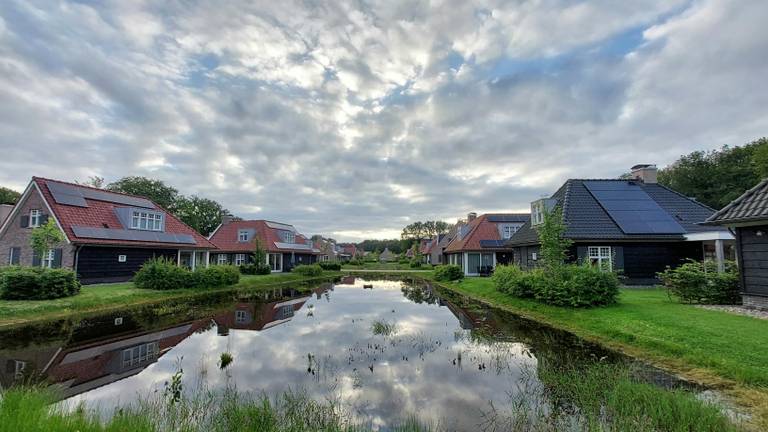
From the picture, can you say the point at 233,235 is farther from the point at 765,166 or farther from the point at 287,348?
the point at 765,166

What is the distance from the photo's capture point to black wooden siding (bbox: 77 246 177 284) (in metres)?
22.7

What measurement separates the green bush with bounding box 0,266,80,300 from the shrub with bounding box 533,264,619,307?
890 inches

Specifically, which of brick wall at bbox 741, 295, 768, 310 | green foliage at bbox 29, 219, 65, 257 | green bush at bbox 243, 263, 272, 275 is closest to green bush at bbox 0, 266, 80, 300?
green foliage at bbox 29, 219, 65, 257

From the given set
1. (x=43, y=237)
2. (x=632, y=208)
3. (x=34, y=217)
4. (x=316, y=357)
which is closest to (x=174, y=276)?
(x=43, y=237)

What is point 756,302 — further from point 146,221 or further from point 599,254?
point 146,221

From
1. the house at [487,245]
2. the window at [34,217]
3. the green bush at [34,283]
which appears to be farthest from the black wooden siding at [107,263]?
the house at [487,245]

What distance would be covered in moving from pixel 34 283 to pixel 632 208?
3324cm

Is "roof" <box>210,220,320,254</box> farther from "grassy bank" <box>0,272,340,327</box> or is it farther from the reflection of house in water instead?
the reflection of house in water

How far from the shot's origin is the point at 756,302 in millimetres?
12602

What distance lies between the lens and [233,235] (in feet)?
150

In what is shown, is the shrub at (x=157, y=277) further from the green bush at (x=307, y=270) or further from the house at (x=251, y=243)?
the green bush at (x=307, y=270)

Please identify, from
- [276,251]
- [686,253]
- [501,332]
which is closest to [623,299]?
[501,332]

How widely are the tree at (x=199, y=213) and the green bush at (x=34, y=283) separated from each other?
46.6m

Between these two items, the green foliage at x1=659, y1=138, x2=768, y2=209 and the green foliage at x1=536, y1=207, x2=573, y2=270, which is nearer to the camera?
the green foliage at x1=536, y1=207, x2=573, y2=270
